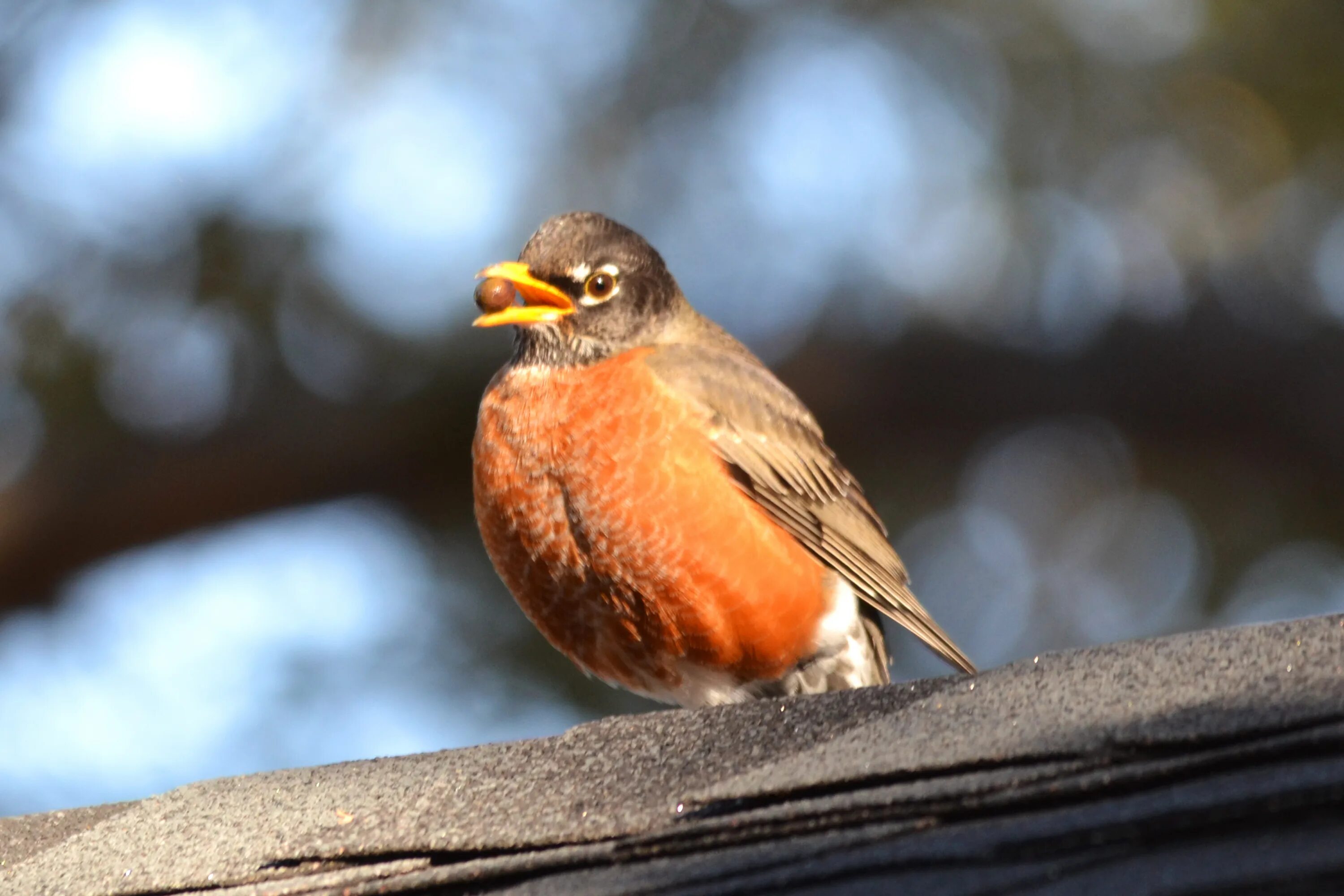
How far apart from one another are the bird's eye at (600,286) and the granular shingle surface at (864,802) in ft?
6.63

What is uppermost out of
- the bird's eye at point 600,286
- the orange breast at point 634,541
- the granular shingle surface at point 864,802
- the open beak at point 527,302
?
the bird's eye at point 600,286

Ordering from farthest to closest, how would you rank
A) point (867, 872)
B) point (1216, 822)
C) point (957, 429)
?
point (957, 429) < point (867, 872) < point (1216, 822)

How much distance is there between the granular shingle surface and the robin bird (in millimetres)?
1152

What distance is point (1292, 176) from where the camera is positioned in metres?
6.95

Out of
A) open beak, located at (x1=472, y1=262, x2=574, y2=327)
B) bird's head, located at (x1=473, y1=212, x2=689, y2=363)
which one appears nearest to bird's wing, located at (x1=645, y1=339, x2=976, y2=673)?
bird's head, located at (x1=473, y1=212, x2=689, y2=363)

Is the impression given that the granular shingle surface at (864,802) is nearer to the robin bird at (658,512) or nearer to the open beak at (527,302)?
the robin bird at (658,512)

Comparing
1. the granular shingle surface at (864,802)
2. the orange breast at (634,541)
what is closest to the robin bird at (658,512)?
the orange breast at (634,541)

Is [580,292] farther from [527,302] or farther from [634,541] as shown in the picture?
[634,541]

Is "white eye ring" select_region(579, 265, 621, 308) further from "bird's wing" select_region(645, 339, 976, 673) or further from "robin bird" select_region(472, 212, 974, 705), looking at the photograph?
"bird's wing" select_region(645, 339, 976, 673)

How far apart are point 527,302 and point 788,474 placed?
2.93 feet

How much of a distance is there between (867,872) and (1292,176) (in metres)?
6.26

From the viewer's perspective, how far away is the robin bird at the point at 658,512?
3488 mm

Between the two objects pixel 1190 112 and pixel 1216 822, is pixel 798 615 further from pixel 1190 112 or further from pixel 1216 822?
pixel 1190 112

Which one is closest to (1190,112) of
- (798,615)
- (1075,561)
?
(1075,561)
